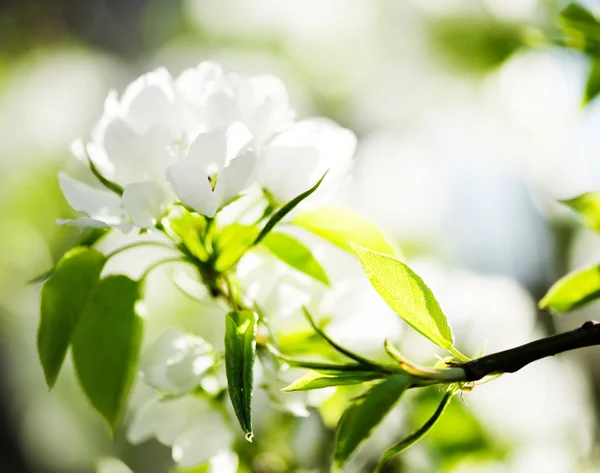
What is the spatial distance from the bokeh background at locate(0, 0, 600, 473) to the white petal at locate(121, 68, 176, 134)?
324 mm

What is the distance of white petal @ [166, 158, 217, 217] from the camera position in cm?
40

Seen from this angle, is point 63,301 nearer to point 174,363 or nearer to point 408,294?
point 174,363

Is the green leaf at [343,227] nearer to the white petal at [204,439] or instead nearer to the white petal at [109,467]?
the white petal at [204,439]

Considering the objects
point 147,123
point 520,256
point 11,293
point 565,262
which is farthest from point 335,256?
point 11,293

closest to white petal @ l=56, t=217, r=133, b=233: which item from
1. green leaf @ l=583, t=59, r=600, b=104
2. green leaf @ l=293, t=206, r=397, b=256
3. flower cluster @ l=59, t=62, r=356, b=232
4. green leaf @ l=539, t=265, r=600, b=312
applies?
flower cluster @ l=59, t=62, r=356, b=232

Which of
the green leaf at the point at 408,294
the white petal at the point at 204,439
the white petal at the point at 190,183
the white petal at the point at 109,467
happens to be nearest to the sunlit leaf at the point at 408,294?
the green leaf at the point at 408,294

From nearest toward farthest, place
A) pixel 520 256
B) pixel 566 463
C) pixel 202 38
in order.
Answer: pixel 566 463 → pixel 520 256 → pixel 202 38

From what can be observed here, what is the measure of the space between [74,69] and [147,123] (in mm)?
2184

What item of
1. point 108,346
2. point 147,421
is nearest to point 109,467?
point 147,421

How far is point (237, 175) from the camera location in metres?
0.41

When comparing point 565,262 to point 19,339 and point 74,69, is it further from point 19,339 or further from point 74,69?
point 74,69

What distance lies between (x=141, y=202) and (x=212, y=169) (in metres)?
0.04

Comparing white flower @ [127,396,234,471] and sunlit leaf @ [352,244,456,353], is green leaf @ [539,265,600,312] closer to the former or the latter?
sunlit leaf @ [352,244,456,353]

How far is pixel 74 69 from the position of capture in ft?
8.12
